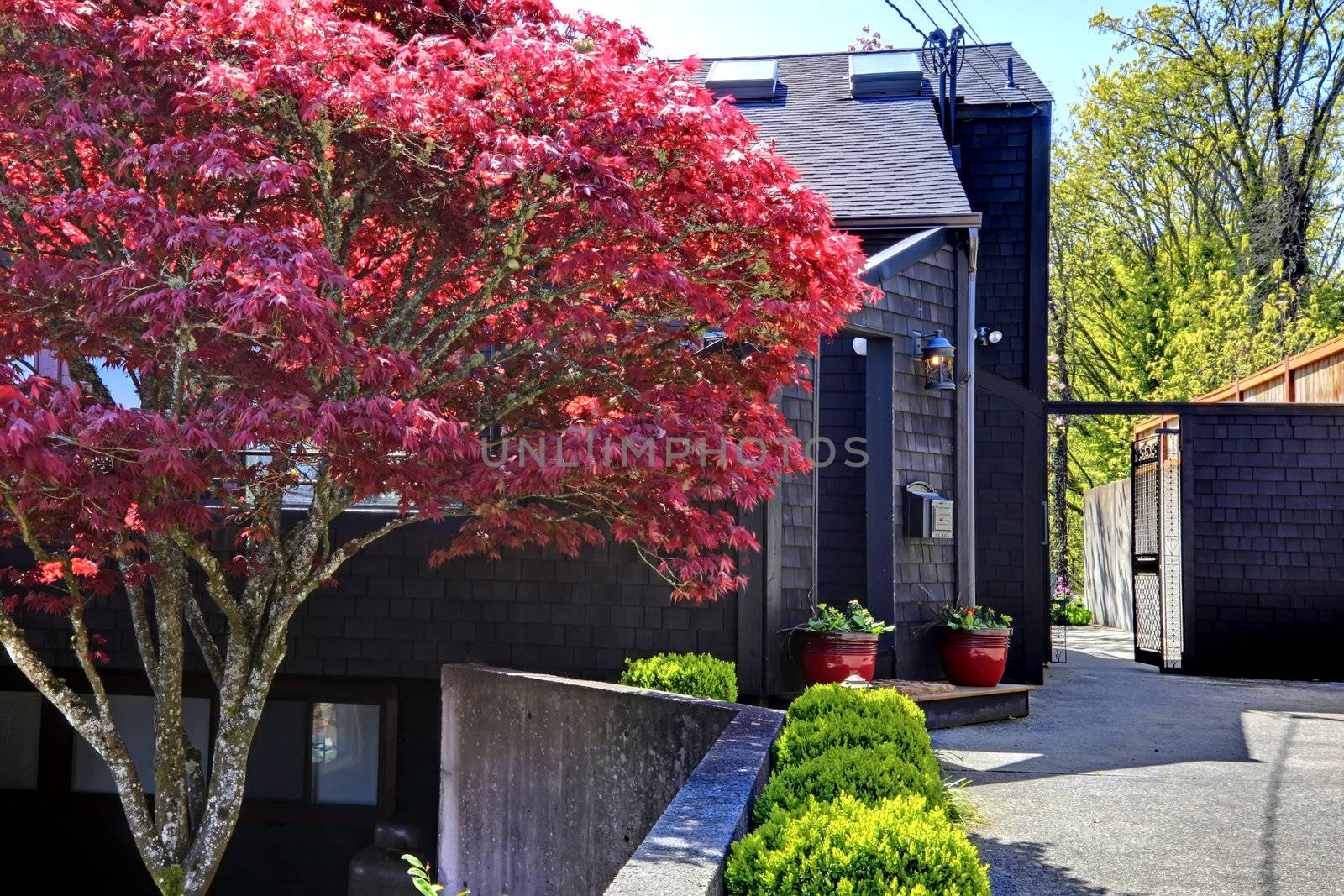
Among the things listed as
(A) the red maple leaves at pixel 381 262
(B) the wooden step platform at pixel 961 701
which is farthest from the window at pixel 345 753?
(B) the wooden step platform at pixel 961 701

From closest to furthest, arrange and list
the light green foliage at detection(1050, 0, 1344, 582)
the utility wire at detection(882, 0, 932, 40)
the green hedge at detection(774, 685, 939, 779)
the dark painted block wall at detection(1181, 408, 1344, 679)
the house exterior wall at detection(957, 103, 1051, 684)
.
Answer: the green hedge at detection(774, 685, 939, 779) → the house exterior wall at detection(957, 103, 1051, 684) → the dark painted block wall at detection(1181, 408, 1344, 679) → the utility wire at detection(882, 0, 932, 40) → the light green foliage at detection(1050, 0, 1344, 582)

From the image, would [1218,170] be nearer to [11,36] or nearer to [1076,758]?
[1076,758]

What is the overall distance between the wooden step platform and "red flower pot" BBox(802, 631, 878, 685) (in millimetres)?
435

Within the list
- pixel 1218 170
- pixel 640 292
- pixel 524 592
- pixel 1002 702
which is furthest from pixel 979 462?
pixel 1218 170

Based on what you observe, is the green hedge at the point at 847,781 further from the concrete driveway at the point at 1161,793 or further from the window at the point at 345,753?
the window at the point at 345,753

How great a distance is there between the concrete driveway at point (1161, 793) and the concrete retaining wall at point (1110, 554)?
851 cm

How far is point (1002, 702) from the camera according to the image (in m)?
8.05

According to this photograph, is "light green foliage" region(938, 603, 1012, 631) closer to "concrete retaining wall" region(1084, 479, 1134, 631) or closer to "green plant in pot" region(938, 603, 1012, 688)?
"green plant in pot" region(938, 603, 1012, 688)

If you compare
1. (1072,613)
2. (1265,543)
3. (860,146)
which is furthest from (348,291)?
(1072,613)

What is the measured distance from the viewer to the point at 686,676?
A: 20.5 ft

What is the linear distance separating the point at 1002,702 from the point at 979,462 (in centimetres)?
283

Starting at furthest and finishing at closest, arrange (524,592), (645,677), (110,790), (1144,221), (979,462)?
1. (1144,221)
2. (979,462)
3. (110,790)
4. (524,592)
5. (645,677)

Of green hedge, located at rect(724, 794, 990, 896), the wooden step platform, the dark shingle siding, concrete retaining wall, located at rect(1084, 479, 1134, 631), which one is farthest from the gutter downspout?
concrete retaining wall, located at rect(1084, 479, 1134, 631)

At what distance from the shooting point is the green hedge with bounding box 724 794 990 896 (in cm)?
272
